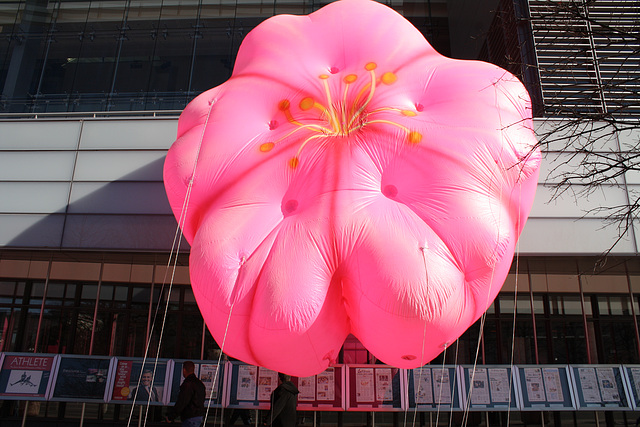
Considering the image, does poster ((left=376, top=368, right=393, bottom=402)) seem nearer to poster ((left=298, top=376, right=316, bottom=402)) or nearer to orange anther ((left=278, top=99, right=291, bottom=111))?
poster ((left=298, top=376, right=316, bottom=402))

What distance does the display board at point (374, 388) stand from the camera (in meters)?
8.57

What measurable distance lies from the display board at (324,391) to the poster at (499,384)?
9.26 ft

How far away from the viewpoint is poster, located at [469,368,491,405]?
9062mm

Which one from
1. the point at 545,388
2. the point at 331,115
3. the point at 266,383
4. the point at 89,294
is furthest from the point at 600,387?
the point at 89,294

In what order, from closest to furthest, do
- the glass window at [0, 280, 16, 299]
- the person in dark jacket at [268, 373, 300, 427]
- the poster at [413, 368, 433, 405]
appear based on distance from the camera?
the person in dark jacket at [268, 373, 300, 427] → the poster at [413, 368, 433, 405] → the glass window at [0, 280, 16, 299]

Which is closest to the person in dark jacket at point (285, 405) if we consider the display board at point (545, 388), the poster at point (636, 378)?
the display board at point (545, 388)

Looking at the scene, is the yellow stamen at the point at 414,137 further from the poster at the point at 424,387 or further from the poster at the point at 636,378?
the poster at the point at 636,378

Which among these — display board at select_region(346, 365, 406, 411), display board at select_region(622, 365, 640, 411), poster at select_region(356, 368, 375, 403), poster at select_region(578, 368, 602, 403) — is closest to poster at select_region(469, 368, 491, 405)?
display board at select_region(346, 365, 406, 411)

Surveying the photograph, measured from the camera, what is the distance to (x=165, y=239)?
30.8 feet

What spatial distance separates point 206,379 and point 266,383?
47.2 inches

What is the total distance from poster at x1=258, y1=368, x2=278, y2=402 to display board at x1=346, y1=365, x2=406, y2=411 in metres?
1.32

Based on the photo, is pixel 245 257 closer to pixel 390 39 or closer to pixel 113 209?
pixel 390 39

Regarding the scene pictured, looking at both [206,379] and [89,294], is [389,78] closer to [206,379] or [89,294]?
[206,379]

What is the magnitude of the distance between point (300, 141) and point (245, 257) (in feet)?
4.76
